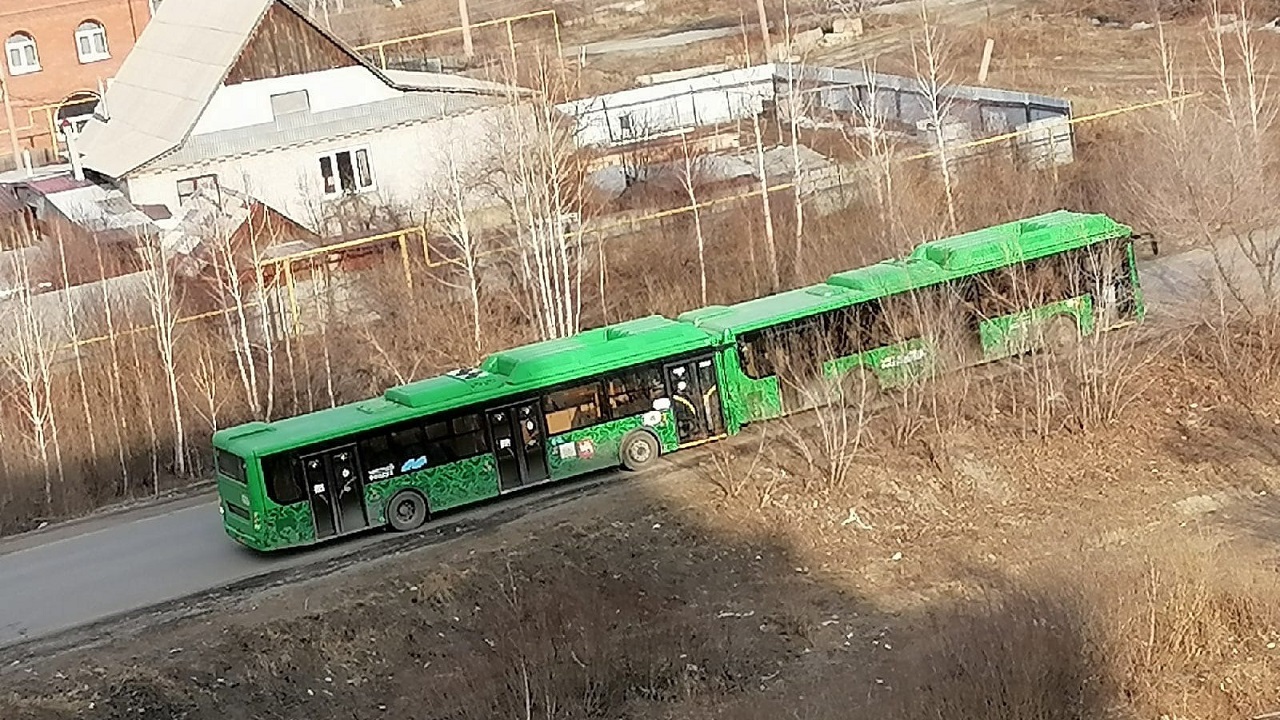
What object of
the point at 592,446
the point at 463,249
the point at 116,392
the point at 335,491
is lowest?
the point at 592,446

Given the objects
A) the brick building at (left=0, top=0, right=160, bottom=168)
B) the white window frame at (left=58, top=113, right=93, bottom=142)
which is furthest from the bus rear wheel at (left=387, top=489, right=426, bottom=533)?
the brick building at (left=0, top=0, right=160, bottom=168)

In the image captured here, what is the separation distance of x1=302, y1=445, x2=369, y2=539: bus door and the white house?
1586cm

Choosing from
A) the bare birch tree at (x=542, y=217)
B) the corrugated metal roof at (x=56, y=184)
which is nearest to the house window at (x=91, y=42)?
the corrugated metal roof at (x=56, y=184)

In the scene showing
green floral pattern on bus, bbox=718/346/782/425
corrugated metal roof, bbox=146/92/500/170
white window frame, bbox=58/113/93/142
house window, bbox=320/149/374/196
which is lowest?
green floral pattern on bus, bbox=718/346/782/425

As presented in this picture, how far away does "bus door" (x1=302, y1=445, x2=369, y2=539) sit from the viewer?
2059 cm

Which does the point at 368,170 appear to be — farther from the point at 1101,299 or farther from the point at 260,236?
the point at 1101,299

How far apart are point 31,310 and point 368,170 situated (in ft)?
41.8

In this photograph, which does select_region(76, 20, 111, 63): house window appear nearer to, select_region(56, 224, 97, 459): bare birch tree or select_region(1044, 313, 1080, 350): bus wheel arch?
select_region(56, 224, 97, 459): bare birch tree

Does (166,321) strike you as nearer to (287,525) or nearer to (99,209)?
(287,525)

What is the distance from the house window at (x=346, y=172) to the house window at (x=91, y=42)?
21.7 meters

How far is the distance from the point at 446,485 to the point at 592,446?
2024 mm

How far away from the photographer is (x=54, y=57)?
5578cm

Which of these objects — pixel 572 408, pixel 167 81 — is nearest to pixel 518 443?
pixel 572 408

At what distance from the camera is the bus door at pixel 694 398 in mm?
22438
